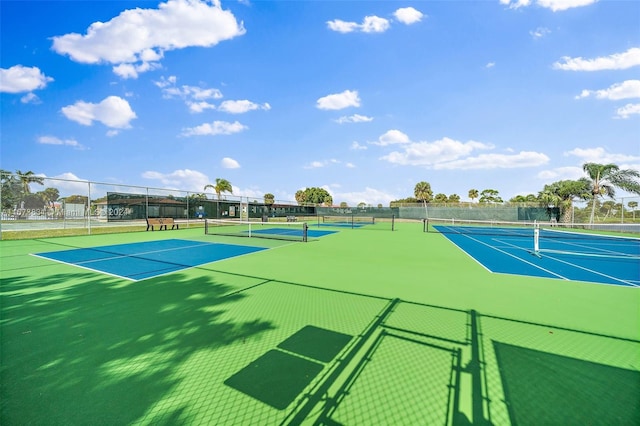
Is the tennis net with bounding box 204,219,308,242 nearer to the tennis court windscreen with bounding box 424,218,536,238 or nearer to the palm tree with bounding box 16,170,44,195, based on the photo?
the palm tree with bounding box 16,170,44,195

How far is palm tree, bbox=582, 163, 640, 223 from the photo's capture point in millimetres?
28197

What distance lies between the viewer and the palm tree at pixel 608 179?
28.2 meters

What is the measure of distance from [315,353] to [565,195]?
42.8 metres

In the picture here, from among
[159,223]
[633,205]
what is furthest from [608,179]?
[159,223]

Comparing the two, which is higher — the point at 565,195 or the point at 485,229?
the point at 565,195

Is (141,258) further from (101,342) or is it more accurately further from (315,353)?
(315,353)

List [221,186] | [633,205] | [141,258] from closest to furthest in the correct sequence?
[141,258], [633,205], [221,186]

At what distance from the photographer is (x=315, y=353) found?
3.25 metres

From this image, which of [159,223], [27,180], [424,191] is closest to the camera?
[27,180]

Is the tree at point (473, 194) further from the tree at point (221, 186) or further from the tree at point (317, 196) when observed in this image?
the tree at point (221, 186)

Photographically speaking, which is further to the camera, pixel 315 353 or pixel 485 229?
pixel 485 229

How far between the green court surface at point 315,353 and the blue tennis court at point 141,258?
113 centimetres

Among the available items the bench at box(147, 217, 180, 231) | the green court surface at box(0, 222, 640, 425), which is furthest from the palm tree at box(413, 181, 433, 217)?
the green court surface at box(0, 222, 640, 425)

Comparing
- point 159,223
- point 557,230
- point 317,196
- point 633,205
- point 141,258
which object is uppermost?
point 317,196
